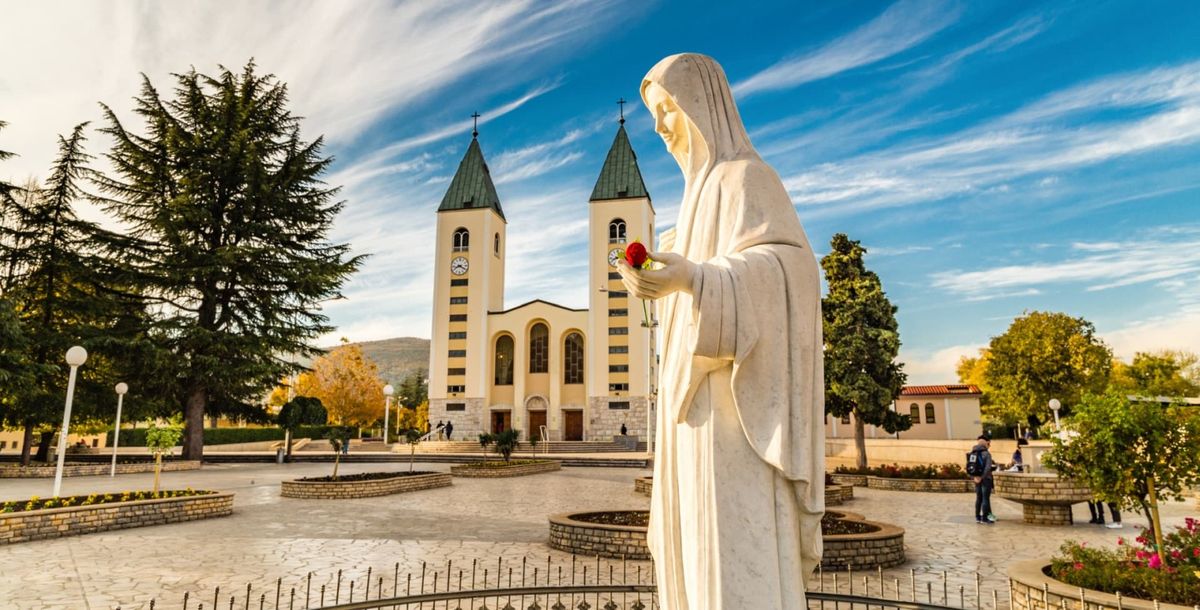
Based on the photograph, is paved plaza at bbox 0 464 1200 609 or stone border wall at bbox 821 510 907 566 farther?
stone border wall at bbox 821 510 907 566

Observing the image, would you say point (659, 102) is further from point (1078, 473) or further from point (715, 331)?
point (1078, 473)

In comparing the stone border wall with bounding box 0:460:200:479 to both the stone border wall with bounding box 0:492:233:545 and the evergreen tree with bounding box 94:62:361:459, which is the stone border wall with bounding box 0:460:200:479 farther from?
the stone border wall with bounding box 0:492:233:545

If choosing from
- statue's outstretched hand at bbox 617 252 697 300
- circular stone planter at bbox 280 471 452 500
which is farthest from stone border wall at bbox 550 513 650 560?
circular stone planter at bbox 280 471 452 500

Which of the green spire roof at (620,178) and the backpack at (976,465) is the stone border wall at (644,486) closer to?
the backpack at (976,465)


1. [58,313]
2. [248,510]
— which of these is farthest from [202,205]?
[248,510]

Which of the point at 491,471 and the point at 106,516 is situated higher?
the point at 106,516

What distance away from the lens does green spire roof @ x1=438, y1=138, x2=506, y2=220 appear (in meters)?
47.0

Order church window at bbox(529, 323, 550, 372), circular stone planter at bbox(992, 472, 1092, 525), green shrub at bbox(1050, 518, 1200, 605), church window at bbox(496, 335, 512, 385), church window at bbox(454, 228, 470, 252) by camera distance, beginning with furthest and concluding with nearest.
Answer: church window at bbox(454, 228, 470, 252) < church window at bbox(496, 335, 512, 385) < church window at bbox(529, 323, 550, 372) < circular stone planter at bbox(992, 472, 1092, 525) < green shrub at bbox(1050, 518, 1200, 605)

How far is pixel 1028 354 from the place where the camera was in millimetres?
33281

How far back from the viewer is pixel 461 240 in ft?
152

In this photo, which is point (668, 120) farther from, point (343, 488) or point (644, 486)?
point (343, 488)

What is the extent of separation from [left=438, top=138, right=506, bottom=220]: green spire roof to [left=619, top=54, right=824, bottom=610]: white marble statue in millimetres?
45691

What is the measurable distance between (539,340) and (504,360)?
2.98 metres

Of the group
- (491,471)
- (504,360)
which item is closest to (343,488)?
(491,471)
